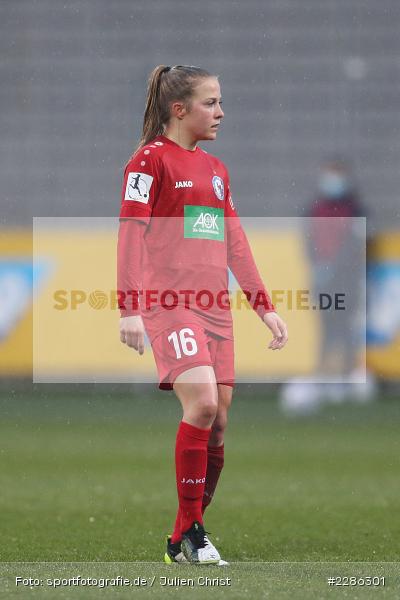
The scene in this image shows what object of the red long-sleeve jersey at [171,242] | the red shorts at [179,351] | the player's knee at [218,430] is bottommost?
the player's knee at [218,430]

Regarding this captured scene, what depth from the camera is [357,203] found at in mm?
11000

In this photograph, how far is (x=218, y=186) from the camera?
4078mm

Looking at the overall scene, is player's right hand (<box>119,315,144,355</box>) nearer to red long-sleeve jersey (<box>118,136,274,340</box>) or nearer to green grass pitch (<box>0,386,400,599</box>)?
red long-sleeve jersey (<box>118,136,274,340</box>)

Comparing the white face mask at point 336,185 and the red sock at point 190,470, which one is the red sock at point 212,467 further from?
the white face mask at point 336,185

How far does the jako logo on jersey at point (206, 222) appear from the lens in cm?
396

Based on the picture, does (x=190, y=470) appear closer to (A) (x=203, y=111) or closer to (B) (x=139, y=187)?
(B) (x=139, y=187)

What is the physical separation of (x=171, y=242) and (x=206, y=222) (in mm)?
142

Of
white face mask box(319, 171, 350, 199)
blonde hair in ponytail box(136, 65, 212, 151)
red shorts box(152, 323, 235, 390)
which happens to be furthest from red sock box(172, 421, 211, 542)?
white face mask box(319, 171, 350, 199)

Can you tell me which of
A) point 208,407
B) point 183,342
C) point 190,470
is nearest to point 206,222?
point 183,342

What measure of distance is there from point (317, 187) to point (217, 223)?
8.51m

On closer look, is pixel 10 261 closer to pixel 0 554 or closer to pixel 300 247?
pixel 300 247

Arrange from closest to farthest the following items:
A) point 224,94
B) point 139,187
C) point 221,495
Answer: point 139,187 → point 221,495 → point 224,94

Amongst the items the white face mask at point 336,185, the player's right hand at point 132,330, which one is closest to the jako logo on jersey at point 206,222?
the player's right hand at point 132,330

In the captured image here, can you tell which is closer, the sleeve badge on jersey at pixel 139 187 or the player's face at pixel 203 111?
the sleeve badge on jersey at pixel 139 187
